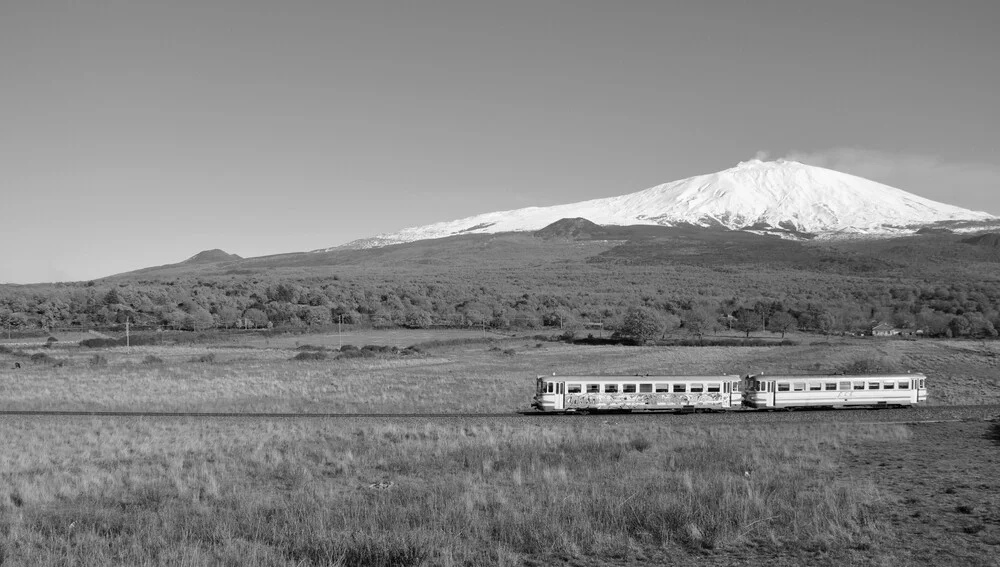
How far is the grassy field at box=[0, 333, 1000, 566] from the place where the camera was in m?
10.7

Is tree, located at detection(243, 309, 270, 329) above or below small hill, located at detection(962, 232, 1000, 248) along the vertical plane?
below

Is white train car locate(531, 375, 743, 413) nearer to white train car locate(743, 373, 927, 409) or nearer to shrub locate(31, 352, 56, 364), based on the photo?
white train car locate(743, 373, 927, 409)

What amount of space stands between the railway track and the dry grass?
2202 mm

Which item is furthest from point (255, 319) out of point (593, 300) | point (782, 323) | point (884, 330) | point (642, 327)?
point (884, 330)

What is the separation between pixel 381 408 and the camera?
99.5 feet

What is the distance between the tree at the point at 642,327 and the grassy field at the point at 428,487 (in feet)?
108

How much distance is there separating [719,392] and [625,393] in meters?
3.48

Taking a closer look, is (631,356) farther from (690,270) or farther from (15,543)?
(690,270)

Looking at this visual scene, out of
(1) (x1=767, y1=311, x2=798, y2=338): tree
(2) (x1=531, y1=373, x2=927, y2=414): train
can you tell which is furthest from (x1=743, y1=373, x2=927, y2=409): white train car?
(1) (x1=767, y1=311, x2=798, y2=338): tree

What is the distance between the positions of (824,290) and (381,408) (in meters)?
81.8

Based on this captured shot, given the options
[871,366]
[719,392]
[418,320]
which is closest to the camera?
[719,392]

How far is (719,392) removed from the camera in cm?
2830

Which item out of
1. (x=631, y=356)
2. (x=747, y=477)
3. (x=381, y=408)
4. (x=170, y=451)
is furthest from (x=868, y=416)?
A: (x=631, y=356)

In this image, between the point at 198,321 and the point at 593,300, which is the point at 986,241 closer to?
the point at 593,300
